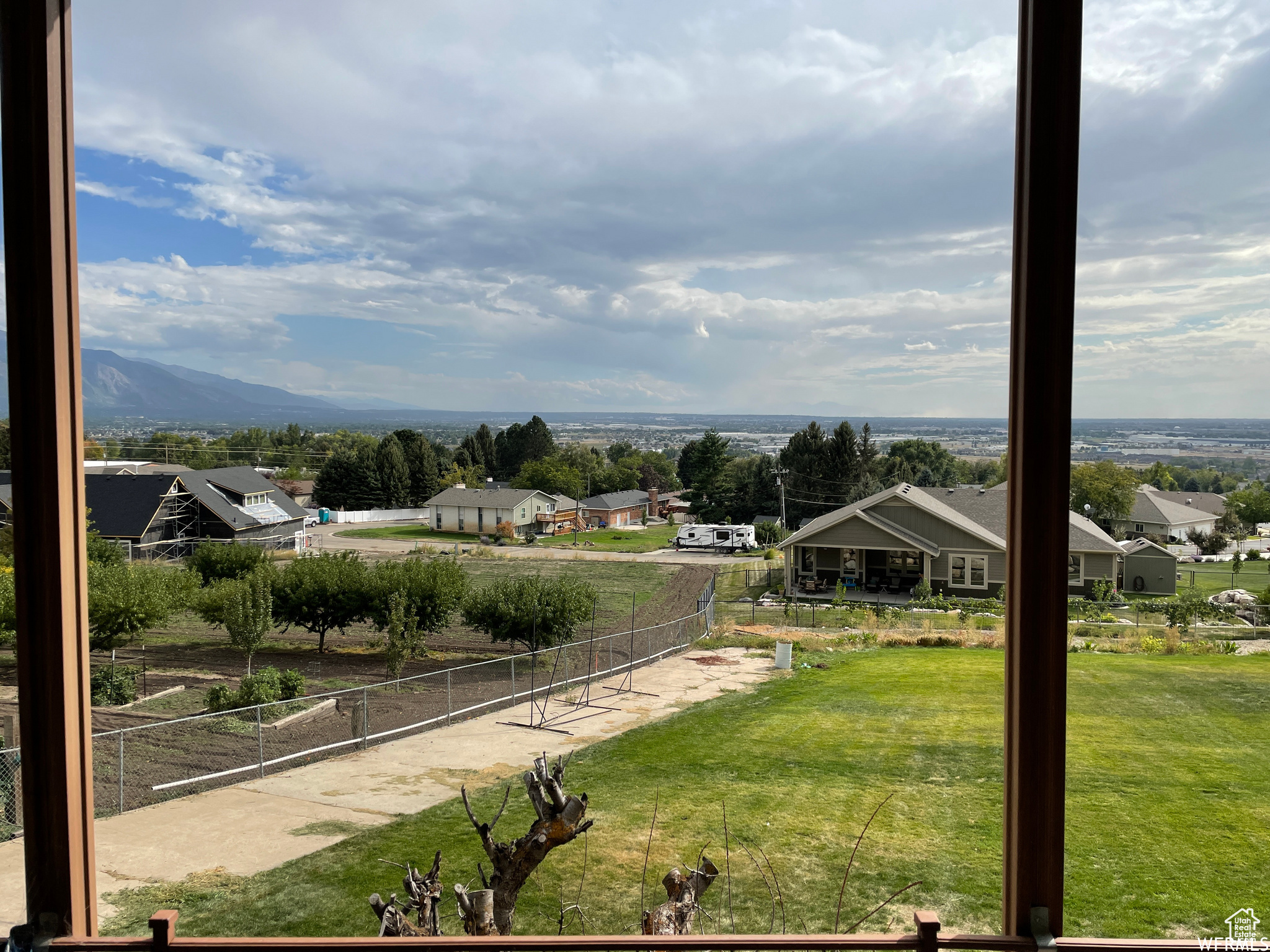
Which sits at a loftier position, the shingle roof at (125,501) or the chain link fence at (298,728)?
the shingle roof at (125,501)

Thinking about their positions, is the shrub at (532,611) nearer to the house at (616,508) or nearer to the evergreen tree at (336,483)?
the house at (616,508)

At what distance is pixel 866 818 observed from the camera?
626 cm

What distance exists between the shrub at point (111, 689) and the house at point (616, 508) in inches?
1354

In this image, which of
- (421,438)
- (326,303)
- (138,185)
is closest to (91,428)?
(421,438)

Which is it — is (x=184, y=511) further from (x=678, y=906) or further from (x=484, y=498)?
(x=678, y=906)

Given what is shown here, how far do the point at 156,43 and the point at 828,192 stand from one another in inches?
171

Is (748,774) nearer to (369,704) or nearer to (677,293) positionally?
(369,704)

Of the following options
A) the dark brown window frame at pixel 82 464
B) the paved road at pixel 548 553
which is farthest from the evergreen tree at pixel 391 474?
the dark brown window frame at pixel 82 464

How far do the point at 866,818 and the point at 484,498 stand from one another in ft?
120

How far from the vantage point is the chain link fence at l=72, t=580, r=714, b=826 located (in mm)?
7242

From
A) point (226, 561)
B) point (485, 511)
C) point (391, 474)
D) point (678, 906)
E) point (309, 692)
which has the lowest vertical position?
point (309, 692)

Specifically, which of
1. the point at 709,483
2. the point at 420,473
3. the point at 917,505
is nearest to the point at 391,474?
the point at 420,473

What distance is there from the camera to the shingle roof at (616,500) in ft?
155

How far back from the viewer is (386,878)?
5.20 m
